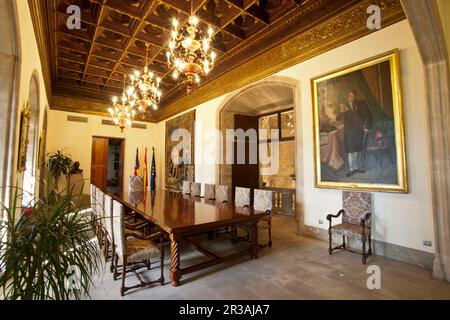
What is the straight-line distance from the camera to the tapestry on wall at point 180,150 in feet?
25.0

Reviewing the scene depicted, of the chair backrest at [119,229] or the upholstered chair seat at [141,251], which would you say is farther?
the upholstered chair seat at [141,251]

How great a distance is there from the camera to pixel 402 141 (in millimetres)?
3125

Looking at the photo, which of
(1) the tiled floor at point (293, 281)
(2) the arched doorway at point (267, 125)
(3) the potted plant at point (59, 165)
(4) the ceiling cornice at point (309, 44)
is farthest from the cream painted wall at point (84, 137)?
(1) the tiled floor at point (293, 281)

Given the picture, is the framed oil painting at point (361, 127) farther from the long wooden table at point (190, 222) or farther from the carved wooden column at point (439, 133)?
the long wooden table at point (190, 222)

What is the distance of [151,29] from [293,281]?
5.22 metres

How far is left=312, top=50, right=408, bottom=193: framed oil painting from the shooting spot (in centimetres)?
320

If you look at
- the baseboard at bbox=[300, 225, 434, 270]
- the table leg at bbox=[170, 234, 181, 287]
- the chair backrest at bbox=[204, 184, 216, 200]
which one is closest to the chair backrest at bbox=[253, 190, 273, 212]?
the baseboard at bbox=[300, 225, 434, 270]

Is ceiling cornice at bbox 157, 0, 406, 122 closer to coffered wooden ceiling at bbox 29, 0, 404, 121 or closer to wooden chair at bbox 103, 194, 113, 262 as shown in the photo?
coffered wooden ceiling at bbox 29, 0, 404, 121

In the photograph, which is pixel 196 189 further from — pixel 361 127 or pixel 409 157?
pixel 409 157

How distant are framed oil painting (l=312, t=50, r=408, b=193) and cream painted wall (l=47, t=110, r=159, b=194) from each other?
292 inches

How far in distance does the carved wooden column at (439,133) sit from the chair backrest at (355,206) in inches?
30.9

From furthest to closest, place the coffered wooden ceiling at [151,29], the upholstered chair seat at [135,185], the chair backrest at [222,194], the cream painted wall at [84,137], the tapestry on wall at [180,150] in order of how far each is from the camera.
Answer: the cream painted wall at [84,137] → the tapestry on wall at [180,150] → the upholstered chair seat at [135,185] → the chair backrest at [222,194] → the coffered wooden ceiling at [151,29]
